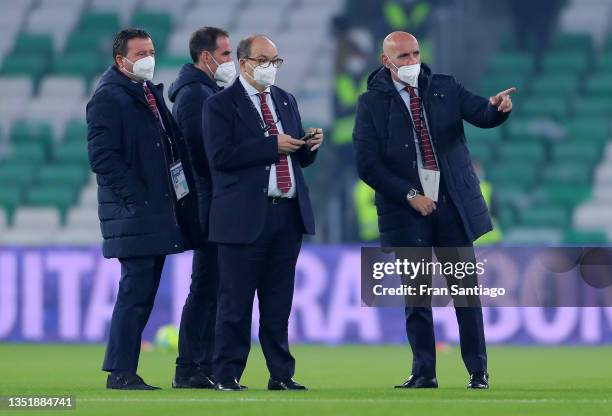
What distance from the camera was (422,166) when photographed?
9406mm

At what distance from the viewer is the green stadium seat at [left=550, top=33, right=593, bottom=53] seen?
21938 millimetres

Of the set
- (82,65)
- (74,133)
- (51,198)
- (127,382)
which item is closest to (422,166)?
(127,382)

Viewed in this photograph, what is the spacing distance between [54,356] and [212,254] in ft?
15.1

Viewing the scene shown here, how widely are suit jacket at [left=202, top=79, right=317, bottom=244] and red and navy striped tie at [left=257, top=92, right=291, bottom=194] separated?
0.16ft

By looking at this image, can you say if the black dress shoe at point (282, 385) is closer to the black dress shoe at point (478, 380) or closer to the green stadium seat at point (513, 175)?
the black dress shoe at point (478, 380)

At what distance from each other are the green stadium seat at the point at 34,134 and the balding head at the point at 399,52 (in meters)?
12.6

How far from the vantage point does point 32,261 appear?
635 inches

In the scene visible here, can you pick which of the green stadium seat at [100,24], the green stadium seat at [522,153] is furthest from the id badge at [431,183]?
the green stadium seat at [100,24]

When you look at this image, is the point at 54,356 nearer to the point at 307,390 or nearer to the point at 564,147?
the point at 307,390

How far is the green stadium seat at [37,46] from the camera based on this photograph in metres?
23.7

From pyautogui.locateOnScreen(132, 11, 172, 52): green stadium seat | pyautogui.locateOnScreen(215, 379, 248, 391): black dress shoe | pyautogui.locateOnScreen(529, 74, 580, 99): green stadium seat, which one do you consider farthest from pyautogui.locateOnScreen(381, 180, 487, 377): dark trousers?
pyautogui.locateOnScreen(132, 11, 172, 52): green stadium seat

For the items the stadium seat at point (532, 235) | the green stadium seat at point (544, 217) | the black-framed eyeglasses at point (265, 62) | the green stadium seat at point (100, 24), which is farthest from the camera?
the green stadium seat at point (100, 24)

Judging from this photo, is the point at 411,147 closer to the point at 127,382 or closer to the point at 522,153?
the point at 127,382

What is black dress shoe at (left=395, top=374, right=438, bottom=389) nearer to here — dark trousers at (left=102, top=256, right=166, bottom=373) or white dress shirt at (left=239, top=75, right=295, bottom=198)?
white dress shirt at (left=239, top=75, right=295, bottom=198)
